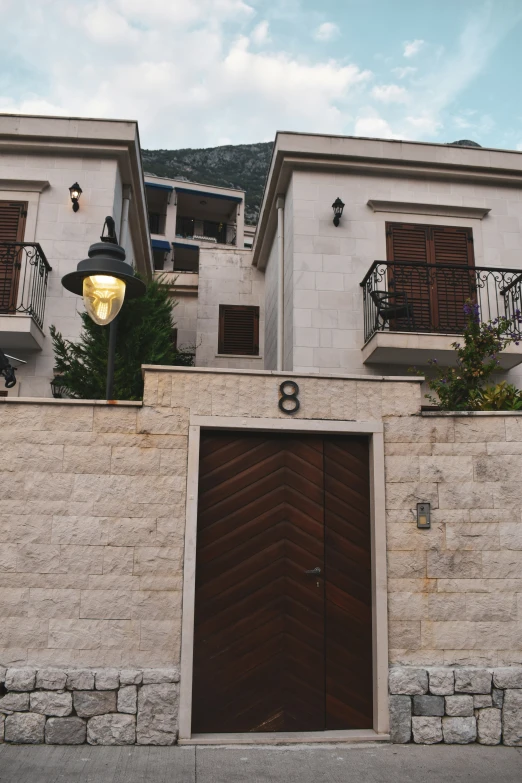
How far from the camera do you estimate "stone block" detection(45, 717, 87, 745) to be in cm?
455

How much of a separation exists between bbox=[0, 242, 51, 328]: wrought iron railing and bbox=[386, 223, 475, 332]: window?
5768mm

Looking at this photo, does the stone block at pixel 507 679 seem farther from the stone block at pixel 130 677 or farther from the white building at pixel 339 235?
the white building at pixel 339 235

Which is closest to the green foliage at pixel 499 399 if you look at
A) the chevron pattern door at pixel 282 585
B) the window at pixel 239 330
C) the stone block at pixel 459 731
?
the chevron pattern door at pixel 282 585

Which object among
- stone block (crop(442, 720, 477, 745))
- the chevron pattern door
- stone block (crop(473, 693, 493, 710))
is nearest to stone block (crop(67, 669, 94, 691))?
the chevron pattern door

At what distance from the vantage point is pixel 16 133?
33.1 ft

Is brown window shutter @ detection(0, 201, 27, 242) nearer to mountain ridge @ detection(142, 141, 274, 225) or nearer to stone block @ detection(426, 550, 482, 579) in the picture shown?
stone block @ detection(426, 550, 482, 579)

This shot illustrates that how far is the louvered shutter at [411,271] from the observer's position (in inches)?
402

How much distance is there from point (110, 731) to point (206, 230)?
34.9 meters

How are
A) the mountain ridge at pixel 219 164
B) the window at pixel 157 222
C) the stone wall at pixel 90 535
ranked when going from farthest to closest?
the mountain ridge at pixel 219 164 → the window at pixel 157 222 → the stone wall at pixel 90 535

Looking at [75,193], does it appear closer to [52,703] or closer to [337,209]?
[337,209]

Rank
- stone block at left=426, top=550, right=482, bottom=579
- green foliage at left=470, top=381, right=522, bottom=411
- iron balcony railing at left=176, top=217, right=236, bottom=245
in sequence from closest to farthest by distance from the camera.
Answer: stone block at left=426, top=550, right=482, bottom=579 < green foliage at left=470, top=381, right=522, bottom=411 < iron balcony railing at left=176, top=217, right=236, bottom=245

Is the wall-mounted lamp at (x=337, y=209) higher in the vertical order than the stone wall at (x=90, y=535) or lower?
higher

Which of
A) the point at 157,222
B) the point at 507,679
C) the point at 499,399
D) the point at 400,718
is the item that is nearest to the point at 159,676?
the point at 400,718

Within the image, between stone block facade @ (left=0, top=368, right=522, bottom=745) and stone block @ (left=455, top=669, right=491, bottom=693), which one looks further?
stone block @ (left=455, top=669, right=491, bottom=693)
